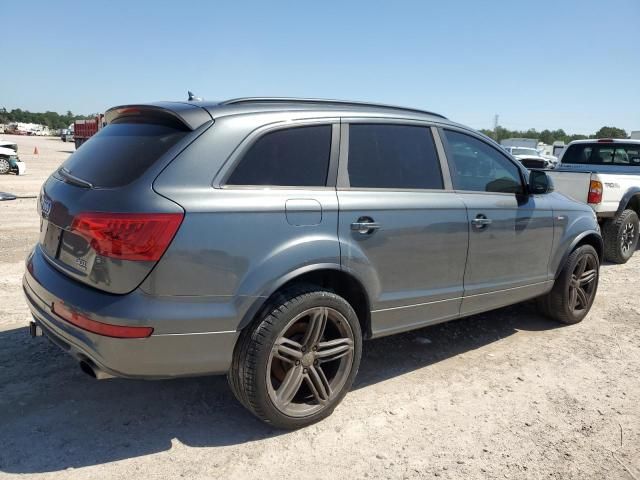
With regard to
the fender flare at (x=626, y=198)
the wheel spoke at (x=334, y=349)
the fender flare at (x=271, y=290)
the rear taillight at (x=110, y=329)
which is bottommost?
the wheel spoke at (x=334, y=349)

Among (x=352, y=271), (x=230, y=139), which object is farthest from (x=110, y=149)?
(x=352, y=271)

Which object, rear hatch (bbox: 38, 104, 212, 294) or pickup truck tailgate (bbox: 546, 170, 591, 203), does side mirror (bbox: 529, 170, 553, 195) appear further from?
pickup truck tailgate (bbox: 546, 170, 591, 203)

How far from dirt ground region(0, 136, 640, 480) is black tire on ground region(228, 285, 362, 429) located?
176 millimetres

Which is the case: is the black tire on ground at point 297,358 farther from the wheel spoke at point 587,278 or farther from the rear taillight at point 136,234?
the wheel spoke at point 587,278

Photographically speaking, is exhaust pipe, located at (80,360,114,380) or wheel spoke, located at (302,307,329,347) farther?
wheel spoke, located at (302,307,329,347)

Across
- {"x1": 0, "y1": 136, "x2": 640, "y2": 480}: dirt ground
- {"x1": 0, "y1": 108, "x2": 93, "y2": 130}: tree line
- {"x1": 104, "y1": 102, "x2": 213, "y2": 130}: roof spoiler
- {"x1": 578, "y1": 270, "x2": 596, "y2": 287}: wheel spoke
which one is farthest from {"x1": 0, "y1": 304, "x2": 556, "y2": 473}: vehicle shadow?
{"x1": 0, "y1": 108, "x2": 93, "y2": 130}: tree line

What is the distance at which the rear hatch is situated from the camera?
8.14 ft

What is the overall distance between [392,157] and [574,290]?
8.70 feet

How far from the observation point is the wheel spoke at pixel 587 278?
16.8 feet

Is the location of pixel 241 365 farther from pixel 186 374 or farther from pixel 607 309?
pixel 607 309

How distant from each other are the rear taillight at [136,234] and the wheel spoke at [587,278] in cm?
412

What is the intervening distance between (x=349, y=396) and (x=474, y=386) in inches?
36.1

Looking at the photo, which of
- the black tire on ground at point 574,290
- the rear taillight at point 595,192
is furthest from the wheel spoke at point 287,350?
the rear taillight at point 595,192

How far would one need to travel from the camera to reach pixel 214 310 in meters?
2.64
